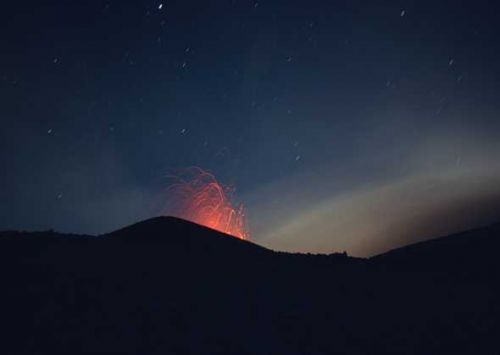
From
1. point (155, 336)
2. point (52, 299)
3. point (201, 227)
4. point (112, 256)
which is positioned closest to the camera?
point (155, 336)

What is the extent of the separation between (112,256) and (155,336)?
21.4 feet

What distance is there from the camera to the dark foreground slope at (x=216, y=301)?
12188mm

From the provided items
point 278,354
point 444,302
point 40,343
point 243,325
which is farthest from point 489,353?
point 40,343

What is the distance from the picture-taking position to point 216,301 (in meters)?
14.7

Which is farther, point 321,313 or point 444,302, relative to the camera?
point 444,302

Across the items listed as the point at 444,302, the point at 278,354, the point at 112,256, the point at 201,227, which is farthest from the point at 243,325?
the point at 201,227

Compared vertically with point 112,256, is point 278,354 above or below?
below

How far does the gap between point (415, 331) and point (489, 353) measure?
2.29 meters

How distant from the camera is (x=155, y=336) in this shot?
39.8ft

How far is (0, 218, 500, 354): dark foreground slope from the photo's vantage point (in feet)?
40.0

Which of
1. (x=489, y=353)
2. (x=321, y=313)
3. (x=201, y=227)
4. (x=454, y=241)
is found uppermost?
(x=454, y=241)

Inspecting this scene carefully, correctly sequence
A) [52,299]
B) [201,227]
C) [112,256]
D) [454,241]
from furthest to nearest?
[454,241] → [201,227] → [112,256] → [52,299]

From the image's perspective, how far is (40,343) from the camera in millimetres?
11305

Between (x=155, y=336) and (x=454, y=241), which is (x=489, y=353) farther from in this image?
(x=454, y=241)
